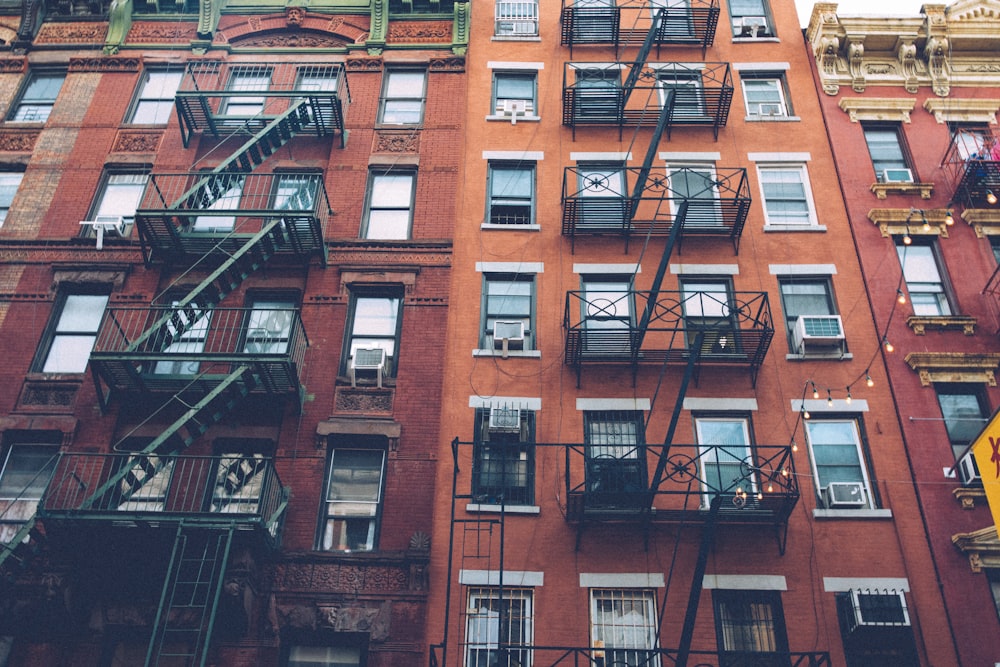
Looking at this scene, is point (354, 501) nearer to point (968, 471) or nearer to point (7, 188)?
point (968, 471)

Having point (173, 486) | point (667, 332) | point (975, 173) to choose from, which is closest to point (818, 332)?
point (667, 332)

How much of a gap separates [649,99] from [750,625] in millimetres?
12252

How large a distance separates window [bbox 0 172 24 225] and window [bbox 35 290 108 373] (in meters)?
3.28

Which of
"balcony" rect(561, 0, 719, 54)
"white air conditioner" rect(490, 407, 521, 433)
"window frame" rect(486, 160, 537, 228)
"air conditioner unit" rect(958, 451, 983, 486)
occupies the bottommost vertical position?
"air conditioner unit" rect(958, 451, 983, 486)

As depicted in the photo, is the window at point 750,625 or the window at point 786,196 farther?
the window at point 786,196

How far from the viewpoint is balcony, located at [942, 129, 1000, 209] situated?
1820 centimetres

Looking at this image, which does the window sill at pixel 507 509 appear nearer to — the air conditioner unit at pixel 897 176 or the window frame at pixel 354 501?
the window frame at pixel 354 501

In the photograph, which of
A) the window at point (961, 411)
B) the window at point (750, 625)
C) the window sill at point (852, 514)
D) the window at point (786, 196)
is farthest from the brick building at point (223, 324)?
the window at point (961, 411)

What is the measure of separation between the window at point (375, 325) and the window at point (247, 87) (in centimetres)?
626

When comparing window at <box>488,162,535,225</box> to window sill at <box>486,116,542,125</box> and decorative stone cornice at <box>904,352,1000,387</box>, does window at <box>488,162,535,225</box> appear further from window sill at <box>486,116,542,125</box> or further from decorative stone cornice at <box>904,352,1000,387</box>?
decorative stone cornice at <box>904,352,1000,387</box>

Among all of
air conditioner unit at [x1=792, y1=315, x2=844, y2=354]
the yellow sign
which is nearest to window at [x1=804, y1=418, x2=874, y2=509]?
air conditioner unit at [x1=792, y1=315, x2=844, y2=354]

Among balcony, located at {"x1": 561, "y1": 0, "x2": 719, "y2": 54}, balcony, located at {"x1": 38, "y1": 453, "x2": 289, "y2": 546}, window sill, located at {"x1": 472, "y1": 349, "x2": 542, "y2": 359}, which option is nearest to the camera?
balcony, located at {"x1": 38, "y1": 453, "x2": 289, "y2": 546}

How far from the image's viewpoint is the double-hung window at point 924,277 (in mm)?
17406

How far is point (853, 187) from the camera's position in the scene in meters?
18.9
